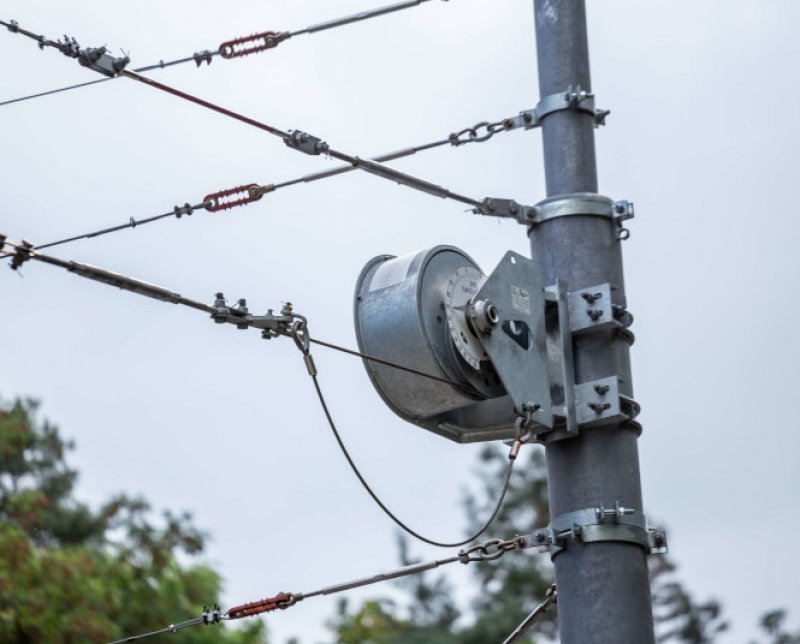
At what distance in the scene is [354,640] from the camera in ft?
125

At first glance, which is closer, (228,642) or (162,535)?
(228,642)

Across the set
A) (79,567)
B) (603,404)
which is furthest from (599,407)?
(79,567)

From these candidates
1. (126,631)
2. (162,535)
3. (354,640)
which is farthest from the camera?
(354,640)

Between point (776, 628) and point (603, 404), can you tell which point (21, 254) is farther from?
point (776, 628)

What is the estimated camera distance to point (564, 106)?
298 inches

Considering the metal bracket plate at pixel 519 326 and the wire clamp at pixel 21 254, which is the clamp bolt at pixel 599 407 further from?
the wire clamp at pixel 21 254

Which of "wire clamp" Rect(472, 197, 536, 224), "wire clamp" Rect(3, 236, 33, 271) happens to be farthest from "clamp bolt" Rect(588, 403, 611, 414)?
"wire clamp" Rect(3, 236, 33, 271)

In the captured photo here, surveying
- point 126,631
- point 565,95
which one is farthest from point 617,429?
point 126,631

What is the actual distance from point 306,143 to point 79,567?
21.1m

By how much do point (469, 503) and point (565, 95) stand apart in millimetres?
32125

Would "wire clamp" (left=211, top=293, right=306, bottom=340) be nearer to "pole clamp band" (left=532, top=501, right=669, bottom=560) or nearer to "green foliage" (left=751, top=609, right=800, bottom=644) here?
"pole clamp band" (left=532, top=501, right=669, bottom=560)

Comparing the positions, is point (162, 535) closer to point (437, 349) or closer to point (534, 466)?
point (534, 466)

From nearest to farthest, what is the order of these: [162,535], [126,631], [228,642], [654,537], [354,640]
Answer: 1. [654,537]
2. [126,631]
3. [228,642]
4. [162,535]
5. [354,640]

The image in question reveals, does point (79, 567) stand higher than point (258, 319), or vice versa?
point (79, 567)
